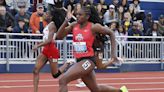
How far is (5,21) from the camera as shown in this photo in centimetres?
1750

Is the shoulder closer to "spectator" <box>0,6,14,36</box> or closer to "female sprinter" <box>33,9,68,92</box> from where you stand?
"female sprinter" <box>33,9,68,92</box>

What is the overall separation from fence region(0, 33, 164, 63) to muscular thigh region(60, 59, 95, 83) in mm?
6996

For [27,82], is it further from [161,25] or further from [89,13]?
[161,25]

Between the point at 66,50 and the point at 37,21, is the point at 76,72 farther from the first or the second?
the point at 66,50

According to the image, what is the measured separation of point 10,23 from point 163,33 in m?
7.74

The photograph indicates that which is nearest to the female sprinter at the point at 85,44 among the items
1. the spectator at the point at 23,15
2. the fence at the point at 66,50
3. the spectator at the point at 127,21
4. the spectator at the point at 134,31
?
the fence at the point at 66,50

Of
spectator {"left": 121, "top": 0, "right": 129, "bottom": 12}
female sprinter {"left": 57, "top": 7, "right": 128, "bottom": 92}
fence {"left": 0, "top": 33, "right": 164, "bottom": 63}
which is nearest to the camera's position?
female sprinter {"left": 57, "top": 7, "right": 128, "bottom": 92}

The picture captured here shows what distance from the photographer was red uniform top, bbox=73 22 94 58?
347 inches

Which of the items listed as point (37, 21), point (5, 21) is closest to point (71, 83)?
point (37, 21)

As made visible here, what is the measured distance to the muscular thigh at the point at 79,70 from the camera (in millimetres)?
8594

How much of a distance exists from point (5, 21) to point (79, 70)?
935 cm

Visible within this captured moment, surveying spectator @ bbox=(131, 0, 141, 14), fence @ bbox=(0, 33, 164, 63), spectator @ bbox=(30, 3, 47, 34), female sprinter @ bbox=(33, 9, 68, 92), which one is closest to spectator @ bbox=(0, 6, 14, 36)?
fence @ bbox=(0, 33, 164, 63)

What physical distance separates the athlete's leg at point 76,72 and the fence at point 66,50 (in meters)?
7.01

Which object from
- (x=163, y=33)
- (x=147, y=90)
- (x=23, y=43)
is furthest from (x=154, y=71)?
(x=147, y=90)
